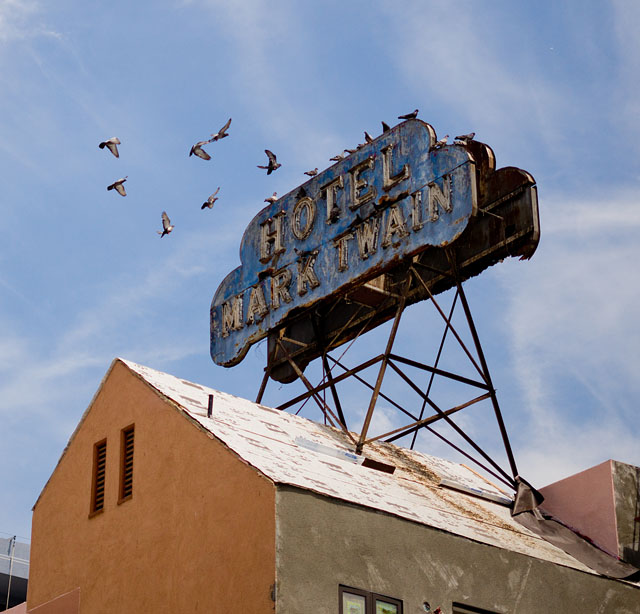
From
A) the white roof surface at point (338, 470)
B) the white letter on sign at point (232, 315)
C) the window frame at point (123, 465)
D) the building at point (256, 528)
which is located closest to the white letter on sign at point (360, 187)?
the white letter on sign at point (232, 315)

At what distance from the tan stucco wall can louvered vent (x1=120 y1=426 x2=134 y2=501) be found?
122 millimetres

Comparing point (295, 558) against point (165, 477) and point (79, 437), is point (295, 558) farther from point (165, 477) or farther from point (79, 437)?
point (79, 437)

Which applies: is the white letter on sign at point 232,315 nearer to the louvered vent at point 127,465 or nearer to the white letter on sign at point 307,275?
the white letter on sign at point 307,275

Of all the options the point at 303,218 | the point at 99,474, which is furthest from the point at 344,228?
the point at 99,474

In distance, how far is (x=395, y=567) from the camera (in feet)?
59.8

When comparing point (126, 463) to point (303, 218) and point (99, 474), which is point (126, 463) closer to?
point (99, 474)

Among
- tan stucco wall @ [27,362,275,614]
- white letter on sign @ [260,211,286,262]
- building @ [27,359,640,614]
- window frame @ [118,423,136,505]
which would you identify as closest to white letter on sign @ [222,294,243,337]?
white letter on sign @ [260,211,286,262]

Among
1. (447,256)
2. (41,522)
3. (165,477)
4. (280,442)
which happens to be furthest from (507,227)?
(41,522)

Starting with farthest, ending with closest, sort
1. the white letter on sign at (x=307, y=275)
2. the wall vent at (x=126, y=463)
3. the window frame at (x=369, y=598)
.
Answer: the white letter on sign at (x=307, y=275)
the wall vent at (x=126, y=463)
the window frame at (x=369, y=598)

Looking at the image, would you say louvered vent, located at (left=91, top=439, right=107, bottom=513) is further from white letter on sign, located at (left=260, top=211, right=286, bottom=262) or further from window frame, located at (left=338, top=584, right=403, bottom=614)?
white letter on sign, located at (left=260, top=211, right=286, bottom=262)

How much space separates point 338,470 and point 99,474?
4.39m

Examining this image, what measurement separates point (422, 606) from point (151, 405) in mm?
5874

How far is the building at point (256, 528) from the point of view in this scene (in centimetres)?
1756

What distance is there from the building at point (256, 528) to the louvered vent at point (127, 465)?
0.03 meters
